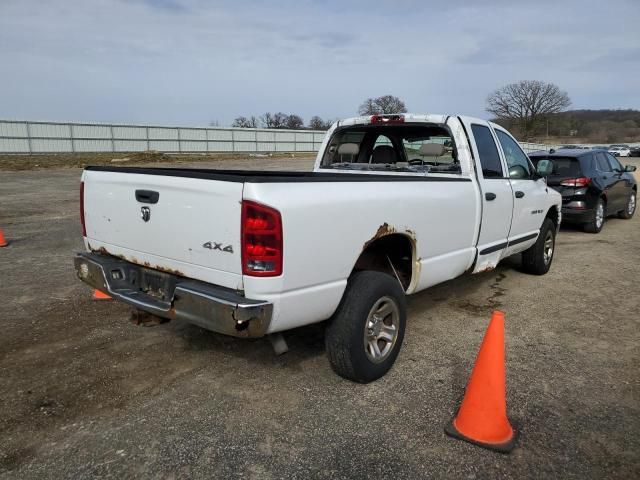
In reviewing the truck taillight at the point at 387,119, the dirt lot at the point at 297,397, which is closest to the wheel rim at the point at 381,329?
the dirt lot at the point at 297,397

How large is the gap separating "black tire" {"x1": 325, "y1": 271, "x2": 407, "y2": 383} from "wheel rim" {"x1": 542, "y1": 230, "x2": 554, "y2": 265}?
3.71 meters

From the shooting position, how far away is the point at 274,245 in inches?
106

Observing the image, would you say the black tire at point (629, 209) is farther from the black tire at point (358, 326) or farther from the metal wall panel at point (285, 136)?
the metal wall panel at point (285, 136)

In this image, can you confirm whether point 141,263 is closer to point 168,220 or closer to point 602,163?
point 168,220

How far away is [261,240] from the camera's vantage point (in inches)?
106

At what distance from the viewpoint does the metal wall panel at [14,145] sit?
30297mm

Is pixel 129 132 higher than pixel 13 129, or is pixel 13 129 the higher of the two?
pixel 13 129

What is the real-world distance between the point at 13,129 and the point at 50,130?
215 cm

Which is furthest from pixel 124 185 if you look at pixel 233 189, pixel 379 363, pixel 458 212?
pixel 458 212

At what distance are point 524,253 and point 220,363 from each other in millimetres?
4322

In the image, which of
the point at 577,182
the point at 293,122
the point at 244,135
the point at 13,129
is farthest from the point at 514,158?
the point at 293,122

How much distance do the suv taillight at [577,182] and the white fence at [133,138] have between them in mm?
31522

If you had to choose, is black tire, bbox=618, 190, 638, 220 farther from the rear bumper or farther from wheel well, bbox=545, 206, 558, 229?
the rear bumper

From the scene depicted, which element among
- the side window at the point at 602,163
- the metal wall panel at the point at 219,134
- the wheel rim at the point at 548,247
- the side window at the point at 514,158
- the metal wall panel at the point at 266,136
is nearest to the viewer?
the side window at the point at 514,158
